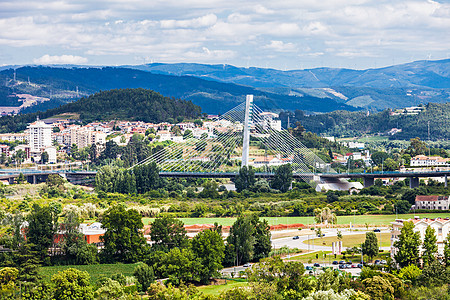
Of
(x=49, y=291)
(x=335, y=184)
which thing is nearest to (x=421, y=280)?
(x=49, y=291)

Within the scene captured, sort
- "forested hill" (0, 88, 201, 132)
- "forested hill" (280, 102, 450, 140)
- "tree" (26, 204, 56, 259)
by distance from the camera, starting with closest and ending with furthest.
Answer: "tree" (26, 204, 56, 259), "forested hill" (0, 88, 201, 132), "forested hill" (280, 102, 450, 140)

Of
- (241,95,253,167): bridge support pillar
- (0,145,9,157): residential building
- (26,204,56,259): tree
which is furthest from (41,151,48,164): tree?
(26,204,56,259): tree

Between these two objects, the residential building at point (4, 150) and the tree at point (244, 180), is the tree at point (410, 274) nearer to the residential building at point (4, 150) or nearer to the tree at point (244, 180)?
the tree at point (244, 180)

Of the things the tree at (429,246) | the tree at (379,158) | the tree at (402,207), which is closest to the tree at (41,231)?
the tree at (429,246)

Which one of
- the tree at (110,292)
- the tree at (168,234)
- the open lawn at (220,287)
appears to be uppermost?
the tree at (168,234)

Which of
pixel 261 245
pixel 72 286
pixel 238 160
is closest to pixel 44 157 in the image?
pixel 238 160

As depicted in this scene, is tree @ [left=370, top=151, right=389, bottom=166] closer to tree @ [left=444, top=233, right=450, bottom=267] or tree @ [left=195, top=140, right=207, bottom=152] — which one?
tree @ [left=195, top=140, right=207, bottom=152]

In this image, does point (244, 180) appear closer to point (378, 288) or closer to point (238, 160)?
point (238, 160)
